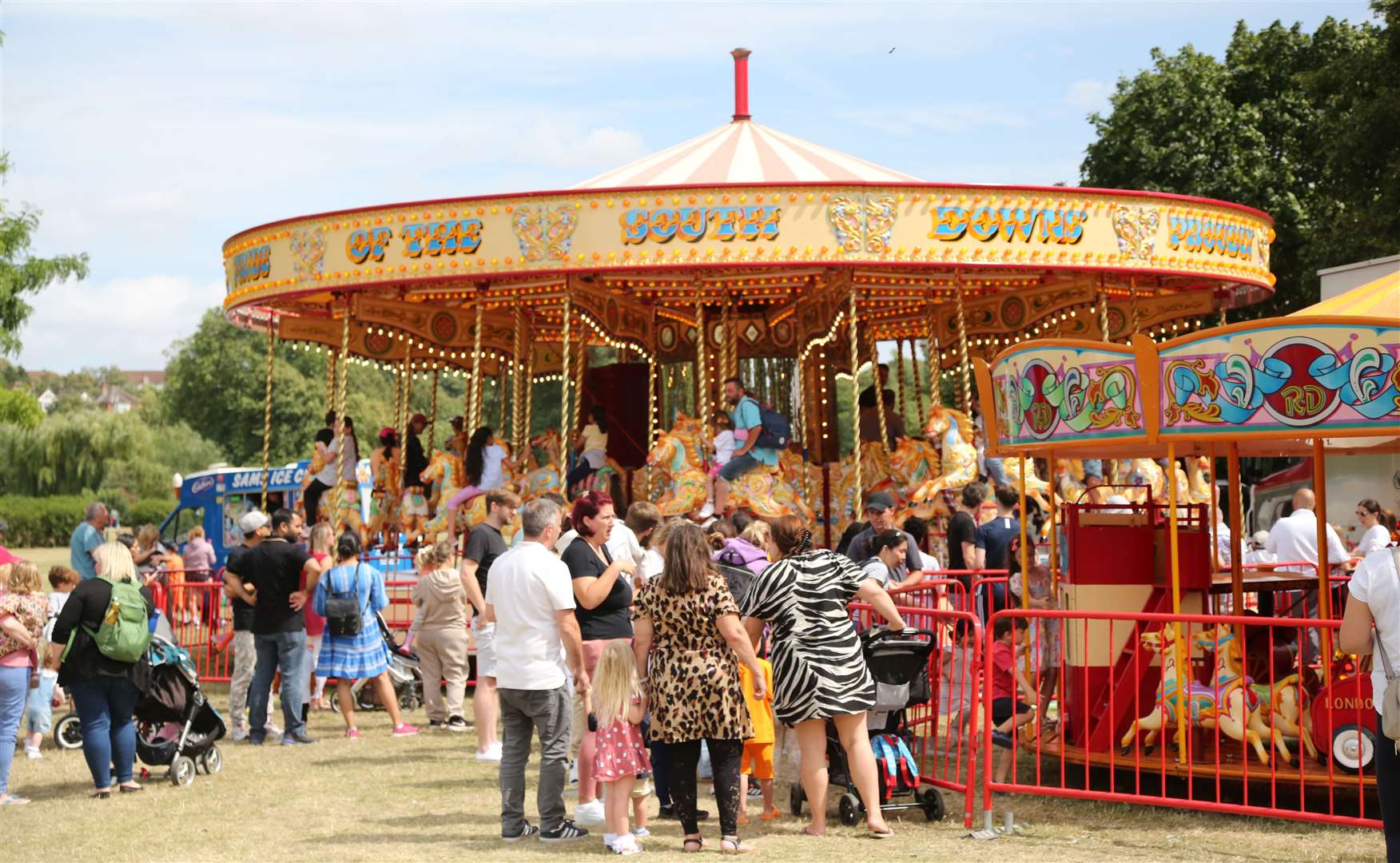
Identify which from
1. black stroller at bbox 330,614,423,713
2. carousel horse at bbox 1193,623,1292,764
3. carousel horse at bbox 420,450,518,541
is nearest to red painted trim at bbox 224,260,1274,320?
carousel horse at bbox 420,450,518,541

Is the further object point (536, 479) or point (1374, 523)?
point (536, 479)

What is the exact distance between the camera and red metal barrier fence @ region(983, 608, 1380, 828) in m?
7.53

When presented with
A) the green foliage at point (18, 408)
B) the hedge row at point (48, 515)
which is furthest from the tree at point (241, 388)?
the green foliage at point (18, 408)

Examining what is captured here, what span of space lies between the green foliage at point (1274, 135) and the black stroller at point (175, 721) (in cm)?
2218

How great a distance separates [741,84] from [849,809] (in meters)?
14.5

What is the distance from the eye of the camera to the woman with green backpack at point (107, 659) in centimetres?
903

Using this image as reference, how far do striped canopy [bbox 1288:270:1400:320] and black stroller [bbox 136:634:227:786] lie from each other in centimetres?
701

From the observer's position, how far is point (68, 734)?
38.2 ft

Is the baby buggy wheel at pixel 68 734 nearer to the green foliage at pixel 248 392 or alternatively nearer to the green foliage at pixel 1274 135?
the green foliage at pixel 1274 135

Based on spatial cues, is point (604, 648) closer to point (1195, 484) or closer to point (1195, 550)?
point (1195, 550)

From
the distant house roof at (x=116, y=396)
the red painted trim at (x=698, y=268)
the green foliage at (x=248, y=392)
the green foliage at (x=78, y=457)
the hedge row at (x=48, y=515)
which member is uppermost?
the distant house roof at (x=116, y=396)

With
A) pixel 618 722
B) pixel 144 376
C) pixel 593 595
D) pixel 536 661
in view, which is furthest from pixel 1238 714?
pixel 144 376

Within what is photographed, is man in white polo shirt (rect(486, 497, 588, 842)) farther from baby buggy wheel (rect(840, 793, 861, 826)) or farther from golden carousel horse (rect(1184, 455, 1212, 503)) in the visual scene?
golden carousel horse (rect(1184, 455, 1212, 503))

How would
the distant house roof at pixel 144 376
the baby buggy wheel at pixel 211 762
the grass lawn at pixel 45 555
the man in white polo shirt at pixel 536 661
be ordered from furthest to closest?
the distant house roof at pixel 144 376
the grass lawn at pixel 45 555
the baby buggy wheel at pixel 211 762
the man in white polo shirt at pixel 536 661
